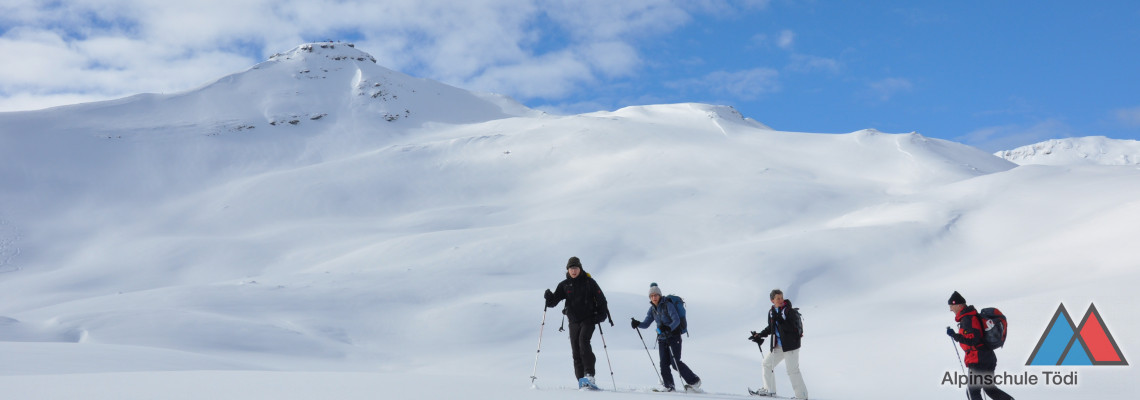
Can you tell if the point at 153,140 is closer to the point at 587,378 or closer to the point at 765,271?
the point at 765,271

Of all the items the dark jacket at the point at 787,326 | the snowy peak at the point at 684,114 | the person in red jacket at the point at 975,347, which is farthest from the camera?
the snowy peak at the point at 684,114

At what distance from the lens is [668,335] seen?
9.90 meters

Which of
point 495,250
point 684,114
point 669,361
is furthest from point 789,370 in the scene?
point 684,114

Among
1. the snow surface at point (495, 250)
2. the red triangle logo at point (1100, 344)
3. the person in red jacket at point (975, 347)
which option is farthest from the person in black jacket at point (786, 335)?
the red triangle logo at point (1100, 344)

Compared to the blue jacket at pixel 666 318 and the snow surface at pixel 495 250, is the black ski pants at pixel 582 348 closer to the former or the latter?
the snow surface at pixel 495 250

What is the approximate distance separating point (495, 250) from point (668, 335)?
79.0ft

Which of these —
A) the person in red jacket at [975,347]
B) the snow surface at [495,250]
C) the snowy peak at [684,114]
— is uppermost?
the snowy peak at [684,114]

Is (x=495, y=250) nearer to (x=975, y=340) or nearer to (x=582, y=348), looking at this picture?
(x=582, y=348)

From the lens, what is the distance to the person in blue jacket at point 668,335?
9891 mm

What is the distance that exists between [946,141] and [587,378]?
2501 inches

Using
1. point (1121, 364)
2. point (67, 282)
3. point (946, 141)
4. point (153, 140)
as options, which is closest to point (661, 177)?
point (946, 141)

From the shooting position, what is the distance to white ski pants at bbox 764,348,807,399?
9.82 m

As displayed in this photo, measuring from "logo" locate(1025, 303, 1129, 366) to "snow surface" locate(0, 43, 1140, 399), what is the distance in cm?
30

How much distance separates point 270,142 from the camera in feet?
231
